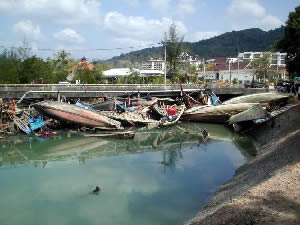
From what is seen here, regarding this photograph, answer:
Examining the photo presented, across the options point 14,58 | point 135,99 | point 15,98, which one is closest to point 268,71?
point 135,99

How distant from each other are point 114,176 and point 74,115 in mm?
A: 11002

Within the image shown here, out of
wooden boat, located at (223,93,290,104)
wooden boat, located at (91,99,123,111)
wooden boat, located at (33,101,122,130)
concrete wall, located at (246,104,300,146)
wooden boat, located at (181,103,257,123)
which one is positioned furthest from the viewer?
wooden boat, located at (223,93,290,104)

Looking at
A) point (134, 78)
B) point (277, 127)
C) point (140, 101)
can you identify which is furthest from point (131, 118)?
point (134, 78)

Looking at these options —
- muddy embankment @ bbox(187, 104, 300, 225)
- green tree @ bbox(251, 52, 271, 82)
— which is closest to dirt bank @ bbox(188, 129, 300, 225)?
muddy embankment @ bbox(187, 104, 300, 225)

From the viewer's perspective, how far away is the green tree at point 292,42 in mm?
31995

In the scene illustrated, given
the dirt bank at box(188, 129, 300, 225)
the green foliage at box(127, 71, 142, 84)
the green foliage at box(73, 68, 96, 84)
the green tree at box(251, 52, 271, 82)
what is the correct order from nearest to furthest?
the dirt bank at box(188, 129, 300, 225), the green foliage at box(73, 68, 96, 84), the green foliage at box(127, 71, 142, 84), the green tree at box(251, 52, 271, 82)

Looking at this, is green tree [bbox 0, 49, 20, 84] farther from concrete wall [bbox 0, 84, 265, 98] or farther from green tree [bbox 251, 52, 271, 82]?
green tree [bbox 251, 52, 271, 82]

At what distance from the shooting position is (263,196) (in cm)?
901

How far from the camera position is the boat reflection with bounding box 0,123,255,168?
63.2 ft

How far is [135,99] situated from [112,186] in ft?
61.8

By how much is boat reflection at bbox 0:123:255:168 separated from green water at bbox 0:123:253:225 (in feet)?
0.20

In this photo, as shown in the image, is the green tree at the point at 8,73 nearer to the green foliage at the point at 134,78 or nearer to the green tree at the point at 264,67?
the green foliage at the point at 134,78

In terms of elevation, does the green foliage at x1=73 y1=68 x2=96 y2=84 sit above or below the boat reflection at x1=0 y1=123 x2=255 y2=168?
above

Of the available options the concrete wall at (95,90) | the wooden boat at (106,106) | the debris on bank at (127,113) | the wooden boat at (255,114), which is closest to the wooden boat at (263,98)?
the debris on bank at (127,113)
